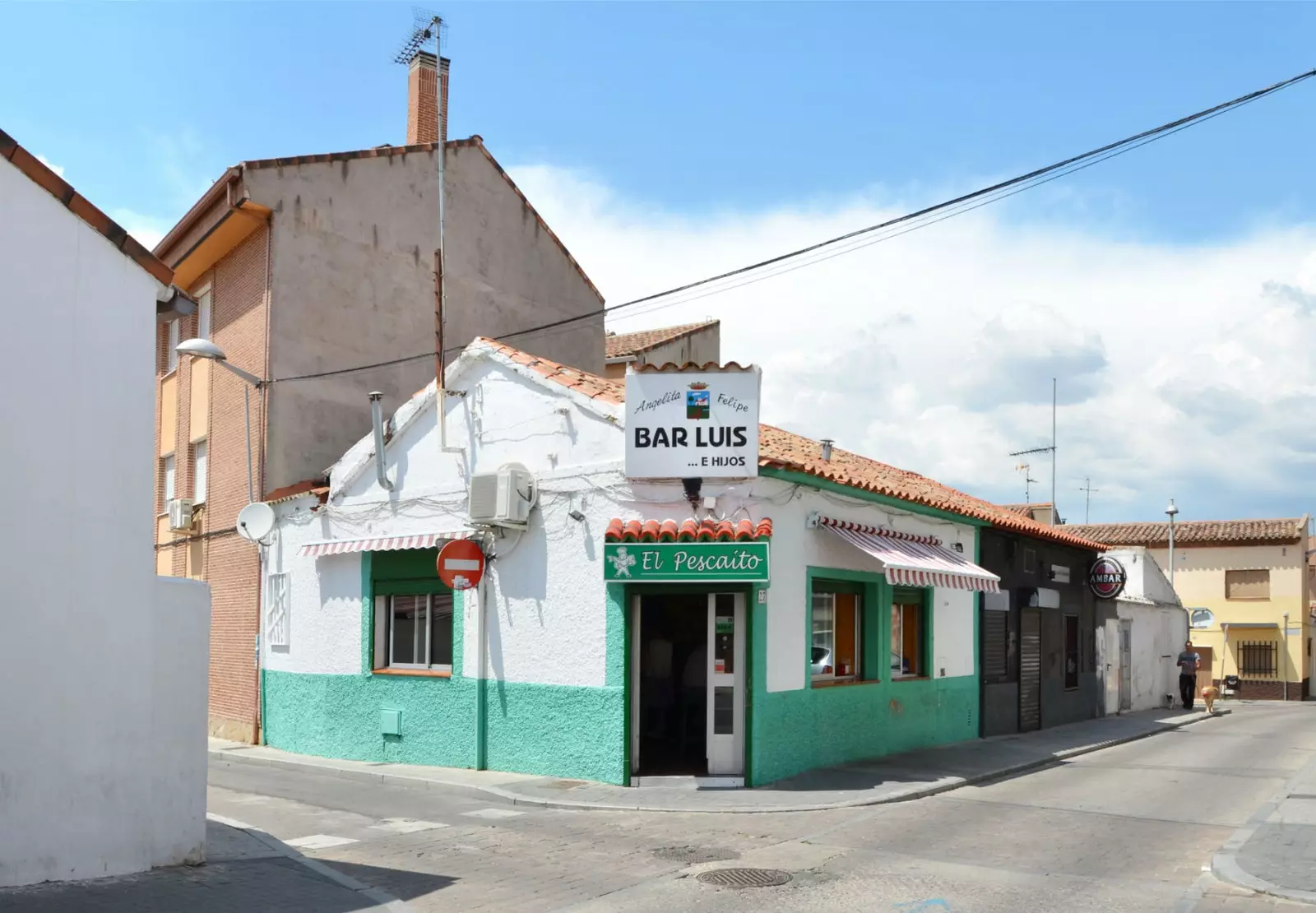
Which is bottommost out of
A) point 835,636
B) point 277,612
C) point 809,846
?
point 809,846

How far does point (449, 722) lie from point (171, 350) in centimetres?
1198

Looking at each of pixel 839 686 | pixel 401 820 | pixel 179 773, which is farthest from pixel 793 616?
pixel 179 773

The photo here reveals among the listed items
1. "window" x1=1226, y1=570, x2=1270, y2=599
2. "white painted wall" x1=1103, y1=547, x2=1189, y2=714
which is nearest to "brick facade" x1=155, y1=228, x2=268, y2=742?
"white painted wall" x1=1103, y1=547, x2=1189, y2=714

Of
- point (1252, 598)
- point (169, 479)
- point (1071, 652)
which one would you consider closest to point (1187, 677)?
point (1071, 652)

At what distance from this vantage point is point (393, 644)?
1670 centimetres

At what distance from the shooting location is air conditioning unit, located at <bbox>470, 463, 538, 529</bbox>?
14.5 metres

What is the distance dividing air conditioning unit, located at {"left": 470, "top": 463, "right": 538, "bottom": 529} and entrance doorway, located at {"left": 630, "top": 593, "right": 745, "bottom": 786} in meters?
1.90

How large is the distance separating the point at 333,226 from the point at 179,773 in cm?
1258

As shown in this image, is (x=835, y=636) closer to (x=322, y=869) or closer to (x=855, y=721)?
(x=855, y=721)

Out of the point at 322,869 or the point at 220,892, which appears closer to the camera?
the point at 220,892

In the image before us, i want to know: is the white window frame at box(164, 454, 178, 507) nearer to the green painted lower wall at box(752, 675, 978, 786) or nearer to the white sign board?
the white sign board

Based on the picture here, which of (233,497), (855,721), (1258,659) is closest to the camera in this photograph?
(855,721)

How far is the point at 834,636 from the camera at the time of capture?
1578 cm

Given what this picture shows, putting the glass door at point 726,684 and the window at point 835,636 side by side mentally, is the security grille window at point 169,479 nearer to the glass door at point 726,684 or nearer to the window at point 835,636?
the glass door at point 726,684
